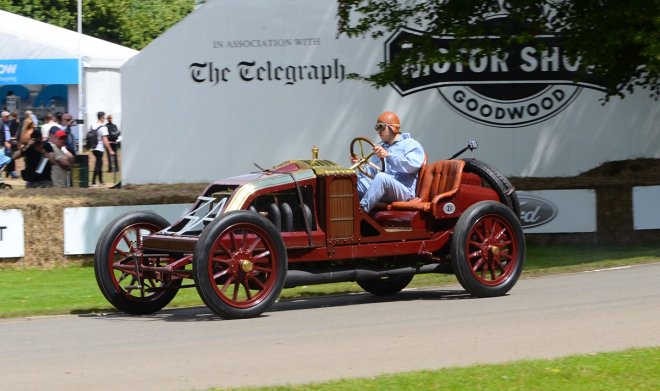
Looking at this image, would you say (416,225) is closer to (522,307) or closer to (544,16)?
(522,307)

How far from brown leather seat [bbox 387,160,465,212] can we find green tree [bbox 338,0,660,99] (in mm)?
4746

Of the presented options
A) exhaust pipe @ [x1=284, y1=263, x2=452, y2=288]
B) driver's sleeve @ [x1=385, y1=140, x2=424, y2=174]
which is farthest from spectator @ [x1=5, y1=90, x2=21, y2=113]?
exhaust pipe @ [x1=284, y1=263, x2=452, y2=288]

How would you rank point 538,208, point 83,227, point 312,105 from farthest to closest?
1. point 312,105
2. point 538,208
3. point 83,227

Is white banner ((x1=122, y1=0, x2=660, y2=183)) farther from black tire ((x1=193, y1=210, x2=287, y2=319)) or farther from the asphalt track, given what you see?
black tire ((x1=193, y1=210, x2=287, y2=319))

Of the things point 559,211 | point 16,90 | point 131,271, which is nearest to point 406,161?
point 131,271

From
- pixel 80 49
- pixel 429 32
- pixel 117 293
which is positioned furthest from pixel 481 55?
pixel 80 49

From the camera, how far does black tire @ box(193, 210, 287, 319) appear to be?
32.1 feet

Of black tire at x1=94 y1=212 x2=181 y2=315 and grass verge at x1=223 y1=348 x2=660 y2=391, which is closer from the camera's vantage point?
grass verge at x1=223 y1=348 x2=660 y2=391

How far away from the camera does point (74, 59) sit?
1296 inches

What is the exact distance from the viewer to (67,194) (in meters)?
16.1

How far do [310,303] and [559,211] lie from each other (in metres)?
6.80

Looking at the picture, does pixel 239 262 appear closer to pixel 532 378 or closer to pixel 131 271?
pixel 131 271

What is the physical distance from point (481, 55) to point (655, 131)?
22.0 ft

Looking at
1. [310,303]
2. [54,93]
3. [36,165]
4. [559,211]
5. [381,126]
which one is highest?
[54,93]
